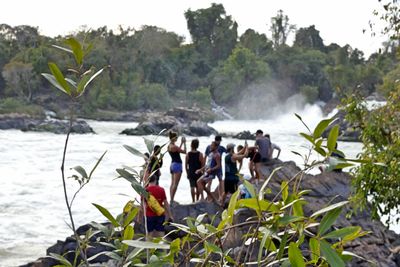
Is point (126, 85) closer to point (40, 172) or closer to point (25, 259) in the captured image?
point (40, 172)

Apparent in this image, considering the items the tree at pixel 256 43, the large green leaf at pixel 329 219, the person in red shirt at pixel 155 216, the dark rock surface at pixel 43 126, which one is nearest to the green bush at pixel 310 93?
the tree at pixel 256 43

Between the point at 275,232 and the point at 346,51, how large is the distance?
55601 millimetres

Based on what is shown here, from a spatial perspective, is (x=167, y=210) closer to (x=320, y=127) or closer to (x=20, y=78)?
(x=320, y=127)

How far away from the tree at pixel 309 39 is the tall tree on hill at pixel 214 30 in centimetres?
844

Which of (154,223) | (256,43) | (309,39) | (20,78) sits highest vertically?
(309,39)

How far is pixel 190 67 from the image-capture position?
185ft

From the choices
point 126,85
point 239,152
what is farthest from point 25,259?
point 126,85

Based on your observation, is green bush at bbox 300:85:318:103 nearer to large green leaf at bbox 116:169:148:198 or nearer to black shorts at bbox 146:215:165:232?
black shorts at bbox 146:215:165:232

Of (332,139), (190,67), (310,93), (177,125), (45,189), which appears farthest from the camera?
(190,67)

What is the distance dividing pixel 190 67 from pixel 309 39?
18.7m

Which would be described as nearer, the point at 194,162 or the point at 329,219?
the point at 329,219

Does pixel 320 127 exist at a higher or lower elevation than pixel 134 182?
higher

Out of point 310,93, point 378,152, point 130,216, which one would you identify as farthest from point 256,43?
point 130,216

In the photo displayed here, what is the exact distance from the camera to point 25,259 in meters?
8.34
